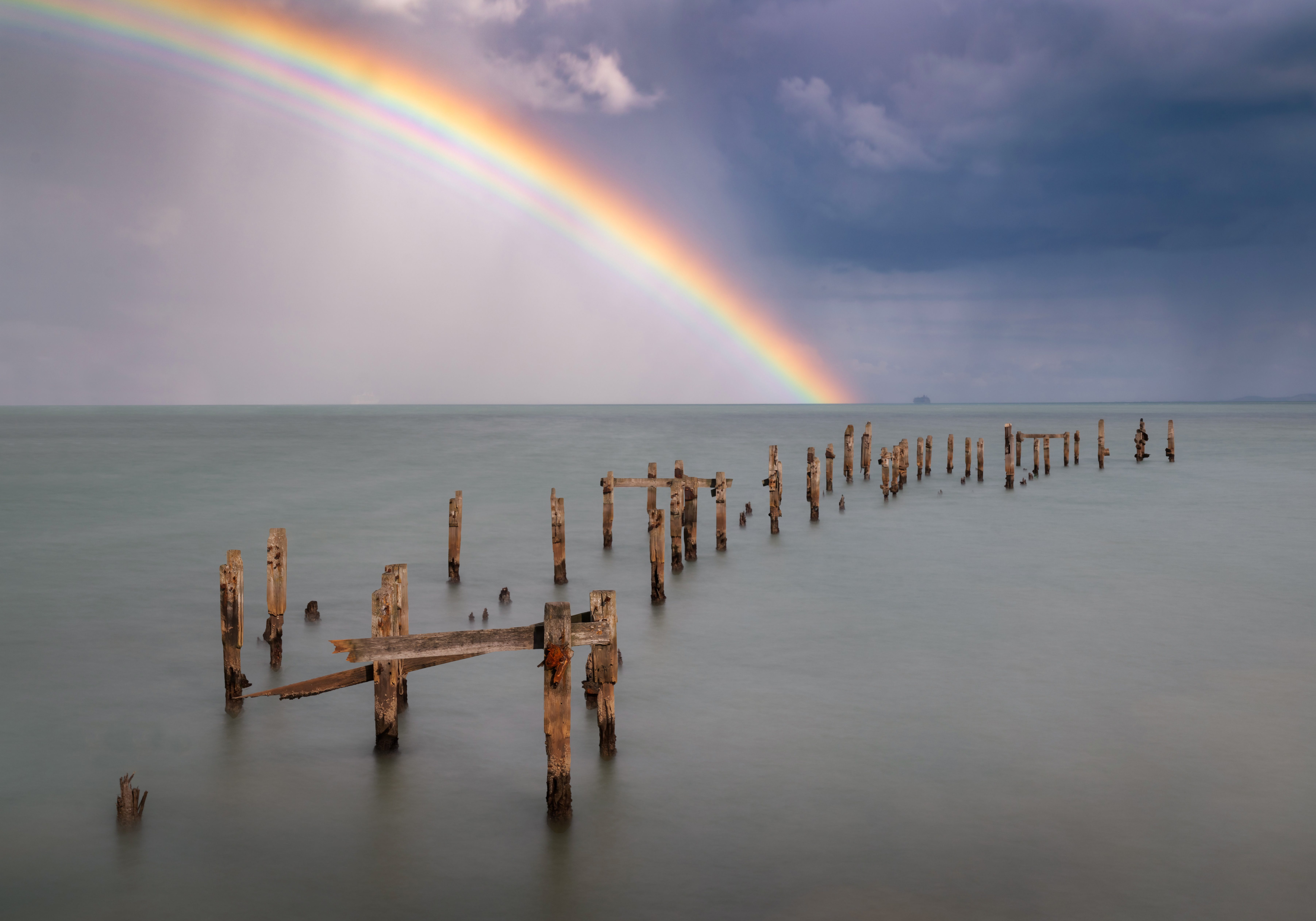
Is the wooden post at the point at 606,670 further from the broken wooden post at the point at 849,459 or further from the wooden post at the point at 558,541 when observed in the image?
the broken wooden post at the point at 849,459

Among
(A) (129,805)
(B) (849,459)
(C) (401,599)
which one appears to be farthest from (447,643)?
(B) (849,459)

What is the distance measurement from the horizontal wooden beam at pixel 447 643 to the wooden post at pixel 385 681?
92cm

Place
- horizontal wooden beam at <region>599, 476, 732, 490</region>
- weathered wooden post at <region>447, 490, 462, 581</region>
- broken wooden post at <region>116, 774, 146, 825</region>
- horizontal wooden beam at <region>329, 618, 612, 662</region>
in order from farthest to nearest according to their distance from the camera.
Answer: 1. horizontal wooden beam at <region>599, 476, 732, 490</region>
2. weathered wooden post at <region>447, 490, 462, 581</region>
3. broken wooden post at <region>116, 774, 146, 825</region>
4. horizontal wooden beam at <region>329, 618, 612, 662</region>

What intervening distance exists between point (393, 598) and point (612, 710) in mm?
2699

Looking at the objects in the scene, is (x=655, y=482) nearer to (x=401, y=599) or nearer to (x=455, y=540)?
(x=455, y=540)

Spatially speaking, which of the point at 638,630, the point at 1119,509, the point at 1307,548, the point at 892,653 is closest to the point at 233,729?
the point at 638,630

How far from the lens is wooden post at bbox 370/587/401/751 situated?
10.7 metres

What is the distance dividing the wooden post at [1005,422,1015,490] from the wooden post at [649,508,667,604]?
84.4ft

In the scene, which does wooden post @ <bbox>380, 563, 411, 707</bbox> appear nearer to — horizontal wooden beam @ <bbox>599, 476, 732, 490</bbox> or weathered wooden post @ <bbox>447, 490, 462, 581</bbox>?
weathered wooden post @ <bbox>447, 490, 462, 581</bbox>

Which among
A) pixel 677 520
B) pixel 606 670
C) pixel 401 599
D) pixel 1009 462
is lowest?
pixel 606 670

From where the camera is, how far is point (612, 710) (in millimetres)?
10984

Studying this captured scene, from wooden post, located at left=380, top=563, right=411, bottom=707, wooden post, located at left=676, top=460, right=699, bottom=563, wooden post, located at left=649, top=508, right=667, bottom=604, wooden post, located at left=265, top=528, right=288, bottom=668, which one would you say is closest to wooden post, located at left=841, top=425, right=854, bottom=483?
wooden post, located at left=676, top=460, right=699, bottom=563

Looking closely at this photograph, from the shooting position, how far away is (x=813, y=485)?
3170cm

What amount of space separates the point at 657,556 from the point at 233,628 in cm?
857
